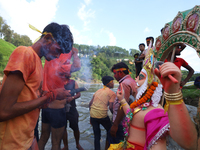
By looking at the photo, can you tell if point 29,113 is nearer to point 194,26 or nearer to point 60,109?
point 60,109

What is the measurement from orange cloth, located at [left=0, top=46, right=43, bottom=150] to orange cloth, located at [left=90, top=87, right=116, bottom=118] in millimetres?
2116

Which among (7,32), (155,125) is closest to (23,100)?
(155,125)

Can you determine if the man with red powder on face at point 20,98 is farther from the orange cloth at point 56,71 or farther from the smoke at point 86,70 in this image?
the smoke at point 86,70

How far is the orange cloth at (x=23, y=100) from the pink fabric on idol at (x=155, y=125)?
1.37 m

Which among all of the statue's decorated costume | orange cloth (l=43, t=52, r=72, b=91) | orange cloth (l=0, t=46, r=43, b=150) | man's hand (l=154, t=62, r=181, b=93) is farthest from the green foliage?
man's hand (l=154, t=62, r=181, b=93)

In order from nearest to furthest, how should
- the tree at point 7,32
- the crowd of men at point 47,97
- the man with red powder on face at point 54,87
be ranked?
the crowd of men at point 47,97 → the man with red powder on face at point 54,87 → the tree at point 7,32

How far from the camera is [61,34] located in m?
1.64

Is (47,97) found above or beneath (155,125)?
above

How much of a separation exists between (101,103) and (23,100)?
7.76 feet

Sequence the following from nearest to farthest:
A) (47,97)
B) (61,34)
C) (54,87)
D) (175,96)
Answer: (175,96) → (47,97) → (61,34) → (54,87)

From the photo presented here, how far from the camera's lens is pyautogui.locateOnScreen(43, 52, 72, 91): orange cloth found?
2457mm

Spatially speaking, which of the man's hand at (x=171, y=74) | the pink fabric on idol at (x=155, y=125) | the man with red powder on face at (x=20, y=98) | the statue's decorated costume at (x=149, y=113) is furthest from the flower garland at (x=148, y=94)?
the man with red powder on face at (x=20, y=98)

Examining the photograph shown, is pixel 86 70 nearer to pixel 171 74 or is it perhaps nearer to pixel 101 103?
pixel 101 103

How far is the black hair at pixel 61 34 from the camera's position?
1.56 metres
